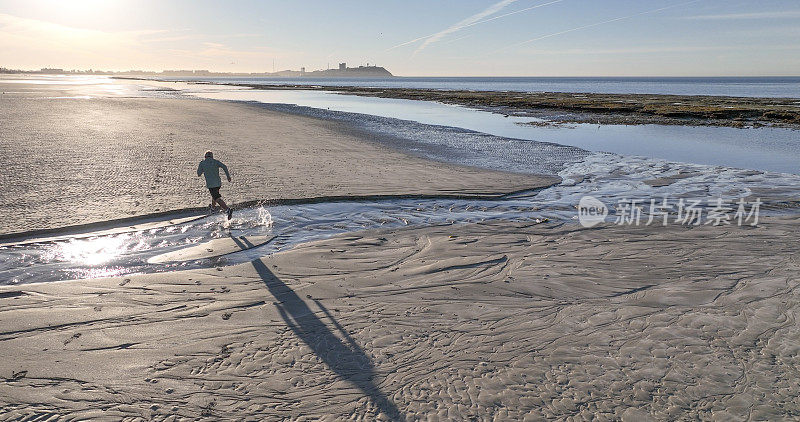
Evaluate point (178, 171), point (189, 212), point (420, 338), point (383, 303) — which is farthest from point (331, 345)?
point (178, 171)

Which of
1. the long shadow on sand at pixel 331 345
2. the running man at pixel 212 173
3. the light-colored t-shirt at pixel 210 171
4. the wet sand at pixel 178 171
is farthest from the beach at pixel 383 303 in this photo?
the light-colored t-shirt at pixel 210 171

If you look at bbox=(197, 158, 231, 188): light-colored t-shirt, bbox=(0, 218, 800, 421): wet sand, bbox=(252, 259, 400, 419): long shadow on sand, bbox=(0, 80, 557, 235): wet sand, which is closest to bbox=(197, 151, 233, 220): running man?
bbox=(197, 158, 231, 188): light-colored t-shirt

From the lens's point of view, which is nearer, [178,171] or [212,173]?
[212,173]

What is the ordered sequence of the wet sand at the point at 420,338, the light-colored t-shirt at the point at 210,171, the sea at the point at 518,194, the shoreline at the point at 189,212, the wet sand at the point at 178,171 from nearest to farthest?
1. the wet sand at the point at 420,338
2. the sea at the point at 518,194
3. the shoreline at the point at 189,212
4. the light-colored t-shirt at the point at 210,171
5. the wet sand at the point at 178,171

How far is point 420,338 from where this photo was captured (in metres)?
6.46

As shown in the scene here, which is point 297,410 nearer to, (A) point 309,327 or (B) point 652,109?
(A) point 309,327

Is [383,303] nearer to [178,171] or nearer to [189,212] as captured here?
[189,212]

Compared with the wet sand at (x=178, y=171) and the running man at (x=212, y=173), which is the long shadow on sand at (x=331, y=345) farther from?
the wet sand at (x=178, y=171)

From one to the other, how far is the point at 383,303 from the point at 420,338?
1.18 m

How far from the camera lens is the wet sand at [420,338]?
16.8ft

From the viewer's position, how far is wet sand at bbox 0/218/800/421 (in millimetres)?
Answer: 5113

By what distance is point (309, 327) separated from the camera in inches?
263

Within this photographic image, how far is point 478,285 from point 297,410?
13.5ft

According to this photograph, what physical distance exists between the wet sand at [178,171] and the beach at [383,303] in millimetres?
182
